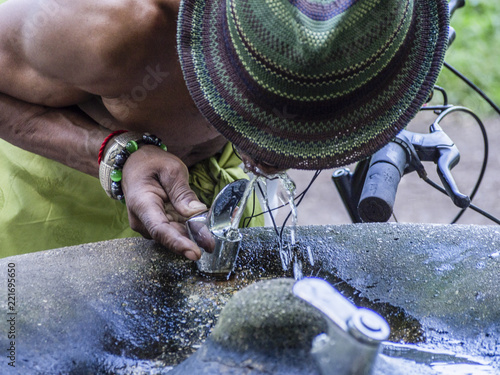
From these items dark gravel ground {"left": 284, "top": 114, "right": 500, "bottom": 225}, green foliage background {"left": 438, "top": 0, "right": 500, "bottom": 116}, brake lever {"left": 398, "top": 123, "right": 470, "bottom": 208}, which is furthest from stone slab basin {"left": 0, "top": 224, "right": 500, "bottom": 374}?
green foliage background {"left": 438, "top": 0, "right": 500, "bottom": 116}

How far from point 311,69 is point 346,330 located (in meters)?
0.38

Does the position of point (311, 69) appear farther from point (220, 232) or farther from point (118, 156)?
point (118, 156)

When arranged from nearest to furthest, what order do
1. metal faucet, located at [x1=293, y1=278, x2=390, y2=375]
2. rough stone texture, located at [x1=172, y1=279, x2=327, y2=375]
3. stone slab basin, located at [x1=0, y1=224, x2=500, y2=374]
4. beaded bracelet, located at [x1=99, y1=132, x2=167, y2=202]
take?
metal faucet, located at [x1=293, y1=278, x2=390, y2=375] < rough stone texture, located at [x1=172, y1=279, x2=327, y2=375] < stone slab basin, located at [x1=0, y1=224, x2=500, y2=374] < beaded bracelet, located at [x1=99, y1=132, x2=167, y2=202]

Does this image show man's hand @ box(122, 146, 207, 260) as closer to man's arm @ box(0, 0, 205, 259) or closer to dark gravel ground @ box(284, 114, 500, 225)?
man's arm @ box(0, 0, 205, 259)

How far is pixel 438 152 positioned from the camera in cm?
140

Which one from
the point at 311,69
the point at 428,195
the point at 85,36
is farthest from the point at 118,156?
the point at 428,195

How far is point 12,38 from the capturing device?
1359 mm

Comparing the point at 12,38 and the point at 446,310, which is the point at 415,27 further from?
the point at 12,38

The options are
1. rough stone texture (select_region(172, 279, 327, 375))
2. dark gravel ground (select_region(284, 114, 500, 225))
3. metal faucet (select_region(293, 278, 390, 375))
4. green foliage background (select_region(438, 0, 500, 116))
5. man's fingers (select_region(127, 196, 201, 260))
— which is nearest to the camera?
metal faucet (select_region(293, 278, 390, 375))

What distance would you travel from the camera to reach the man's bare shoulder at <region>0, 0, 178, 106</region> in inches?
49.6

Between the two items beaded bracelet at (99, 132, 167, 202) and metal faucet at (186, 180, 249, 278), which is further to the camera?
beaded bracelet at (99, 132, 167, 202)

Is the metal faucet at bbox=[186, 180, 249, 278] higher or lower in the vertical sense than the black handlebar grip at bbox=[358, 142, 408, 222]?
lower

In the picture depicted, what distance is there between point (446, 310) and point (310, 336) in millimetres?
461

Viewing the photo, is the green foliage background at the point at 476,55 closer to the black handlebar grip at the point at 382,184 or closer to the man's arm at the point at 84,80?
the black handlebar grip at the point at 382,184
